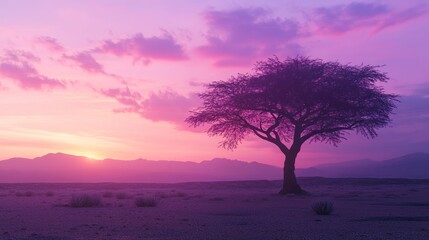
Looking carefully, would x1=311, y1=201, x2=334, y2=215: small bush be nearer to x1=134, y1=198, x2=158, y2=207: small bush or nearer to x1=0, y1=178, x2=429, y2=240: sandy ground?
x1=0, y1=178, x2=429, y2=240: sandy ground

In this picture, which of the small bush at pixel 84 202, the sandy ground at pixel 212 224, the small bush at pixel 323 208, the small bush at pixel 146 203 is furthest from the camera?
the small bush at pixel 146 203

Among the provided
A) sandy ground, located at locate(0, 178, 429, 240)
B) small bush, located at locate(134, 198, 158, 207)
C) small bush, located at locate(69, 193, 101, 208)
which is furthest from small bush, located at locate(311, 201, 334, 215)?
small bush, located at locate(69, 193, 101, 208)

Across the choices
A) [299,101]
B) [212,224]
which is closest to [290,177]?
[299,101]

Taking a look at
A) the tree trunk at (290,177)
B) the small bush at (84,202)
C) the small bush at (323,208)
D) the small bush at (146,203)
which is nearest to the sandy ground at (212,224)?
the small bush at (323,208)

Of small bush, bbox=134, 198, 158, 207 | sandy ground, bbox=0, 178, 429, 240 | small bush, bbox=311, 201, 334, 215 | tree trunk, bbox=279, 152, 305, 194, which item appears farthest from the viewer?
tree trunk, bbox=279, 152, 305, 194

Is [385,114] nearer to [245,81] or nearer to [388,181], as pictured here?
[245,81]

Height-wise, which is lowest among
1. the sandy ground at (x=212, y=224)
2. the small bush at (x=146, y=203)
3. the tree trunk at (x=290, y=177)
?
the sandy ground at (x=212, y=224)

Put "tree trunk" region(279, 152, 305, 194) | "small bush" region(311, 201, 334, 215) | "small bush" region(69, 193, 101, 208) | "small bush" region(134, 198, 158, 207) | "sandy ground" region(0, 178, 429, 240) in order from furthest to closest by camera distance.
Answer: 1. "tree trunk" region(279, 152, 305, 194)
2. "small bush" region(134, 198, 158, 207)
3. "small bush" region(69, 193, 101, 208)
4. "small bush" region(311, 201, 334, 215)
5. "sandy ground" region(0, 178, 429, 240)

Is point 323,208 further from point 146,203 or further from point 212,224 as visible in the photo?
point 146,203

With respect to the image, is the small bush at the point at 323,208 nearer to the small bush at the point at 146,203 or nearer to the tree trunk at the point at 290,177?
the small bush at the point at 146,203

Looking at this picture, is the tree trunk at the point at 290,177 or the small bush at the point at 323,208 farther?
the tree trunk at the point at 290,177

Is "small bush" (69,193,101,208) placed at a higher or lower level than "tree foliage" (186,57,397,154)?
lower

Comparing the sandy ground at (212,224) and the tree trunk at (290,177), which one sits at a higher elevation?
the tree trunk at (290,177)

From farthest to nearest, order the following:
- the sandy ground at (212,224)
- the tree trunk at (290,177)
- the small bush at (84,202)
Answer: the tree trunk at (290,177), the small bush at (84,202), the sandy ground at (212,224)
